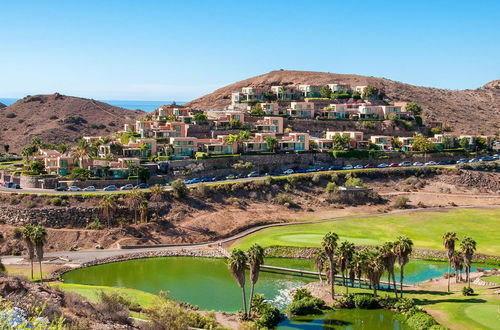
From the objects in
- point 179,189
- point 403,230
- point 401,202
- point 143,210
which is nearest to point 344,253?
point 403,230

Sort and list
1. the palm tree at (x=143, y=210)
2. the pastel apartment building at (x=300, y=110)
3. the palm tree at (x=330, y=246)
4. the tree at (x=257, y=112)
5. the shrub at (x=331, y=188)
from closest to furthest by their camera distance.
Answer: the palm tree at (x=330, y=246)
the palm tree at (x=143, y=210)
the shrub at (x=331, y=188)
the tree at (x=257, y=112)
the pastel apartment building at (x=300, y=110)

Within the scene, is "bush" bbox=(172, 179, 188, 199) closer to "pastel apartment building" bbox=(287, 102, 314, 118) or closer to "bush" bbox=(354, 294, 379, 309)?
"bush" bbox=(354, 294, 379, 309)

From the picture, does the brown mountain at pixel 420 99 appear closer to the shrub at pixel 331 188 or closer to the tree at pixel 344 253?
the shrub at pixel 331 188

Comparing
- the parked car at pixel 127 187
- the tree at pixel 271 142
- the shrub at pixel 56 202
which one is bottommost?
the shrub at pixel 56 202

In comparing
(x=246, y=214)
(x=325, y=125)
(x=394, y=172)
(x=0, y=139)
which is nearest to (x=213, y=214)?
(x=246, y=214)

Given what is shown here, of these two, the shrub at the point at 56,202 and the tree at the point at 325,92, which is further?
the tree at the point at 325,92

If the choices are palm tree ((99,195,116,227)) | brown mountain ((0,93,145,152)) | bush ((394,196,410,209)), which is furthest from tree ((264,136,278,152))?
brown mountain ((0,93,145,152))

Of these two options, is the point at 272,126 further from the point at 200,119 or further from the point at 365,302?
the point at 365,302

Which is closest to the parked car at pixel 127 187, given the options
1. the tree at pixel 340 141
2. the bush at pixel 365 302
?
the tree at pixel 340 141
